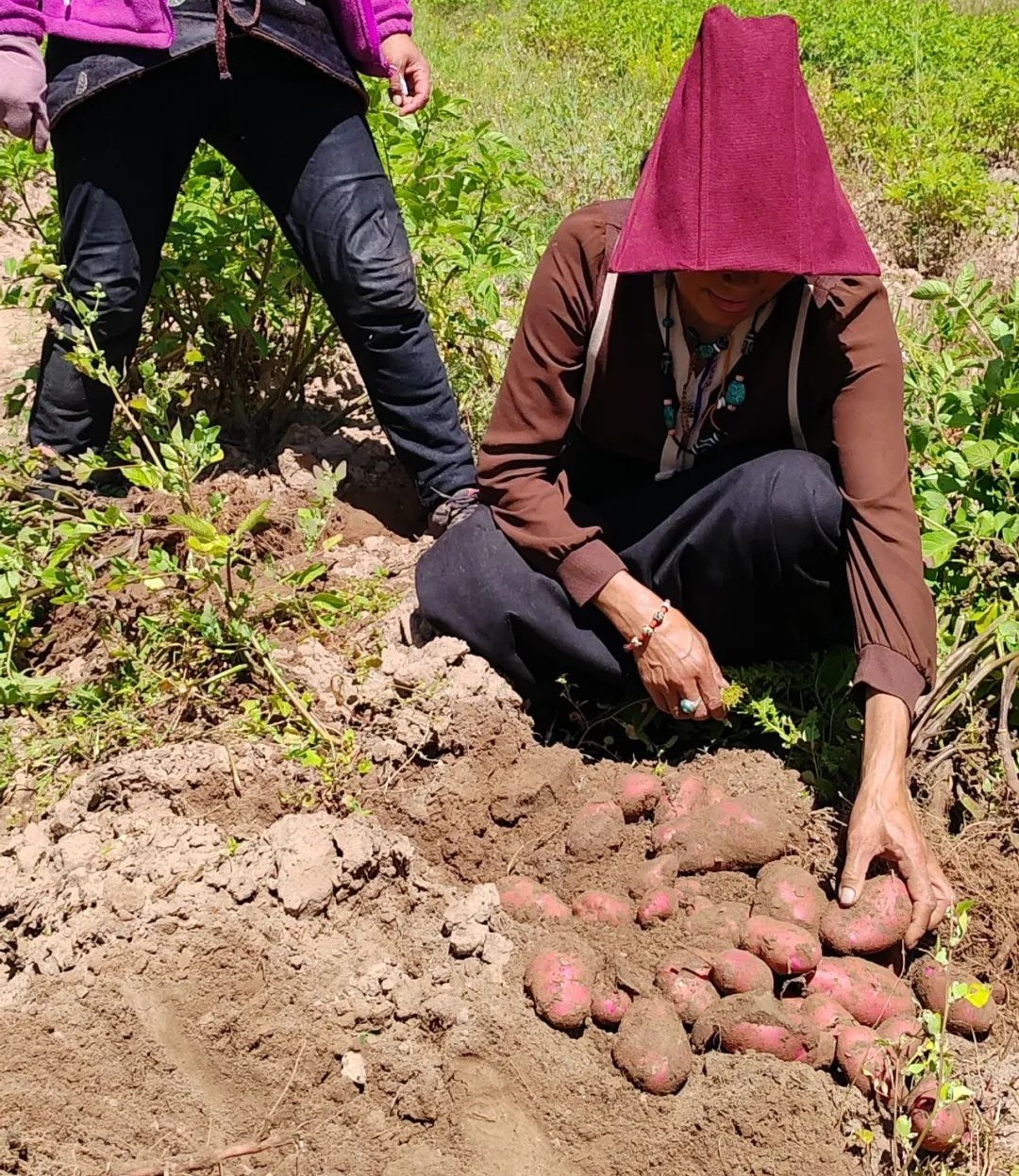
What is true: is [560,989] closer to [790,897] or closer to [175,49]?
[790,897]

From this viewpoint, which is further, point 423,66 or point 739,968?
point 423,66

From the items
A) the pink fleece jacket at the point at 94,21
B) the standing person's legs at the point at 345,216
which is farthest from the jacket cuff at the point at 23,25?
the standing person's legs at the point at 345,216

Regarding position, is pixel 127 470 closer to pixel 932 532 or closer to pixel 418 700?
pixel 418 700

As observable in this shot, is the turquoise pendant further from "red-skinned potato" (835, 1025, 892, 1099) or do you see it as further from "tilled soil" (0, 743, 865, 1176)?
"red-skinned potato" (835, 1025, 892, 1099)

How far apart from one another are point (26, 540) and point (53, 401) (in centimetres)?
48

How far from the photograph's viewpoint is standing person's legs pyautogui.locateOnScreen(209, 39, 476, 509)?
2.73m

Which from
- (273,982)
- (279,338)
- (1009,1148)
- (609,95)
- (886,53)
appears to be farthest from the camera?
(886,53)

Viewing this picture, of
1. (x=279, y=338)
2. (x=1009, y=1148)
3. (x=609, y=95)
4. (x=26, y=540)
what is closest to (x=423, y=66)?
(x=279, y=338)

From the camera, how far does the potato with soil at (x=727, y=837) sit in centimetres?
216

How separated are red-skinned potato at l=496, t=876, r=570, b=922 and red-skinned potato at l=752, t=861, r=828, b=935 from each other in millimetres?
327

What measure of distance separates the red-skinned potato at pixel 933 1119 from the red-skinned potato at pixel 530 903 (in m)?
0.61

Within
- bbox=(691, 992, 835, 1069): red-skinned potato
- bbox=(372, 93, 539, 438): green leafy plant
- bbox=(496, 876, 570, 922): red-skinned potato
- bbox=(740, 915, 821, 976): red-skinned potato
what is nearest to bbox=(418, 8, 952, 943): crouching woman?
bbox=(740, 915, 821, 976): red-skinned potato

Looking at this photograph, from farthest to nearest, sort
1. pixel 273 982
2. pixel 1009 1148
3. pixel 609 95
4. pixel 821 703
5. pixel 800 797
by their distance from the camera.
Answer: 1. pixel 609 95
2. pixel 821 703
3. pixel 800 797
4. pixel 273 982
5. pixel 1009 1148

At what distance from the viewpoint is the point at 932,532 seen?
241cm
